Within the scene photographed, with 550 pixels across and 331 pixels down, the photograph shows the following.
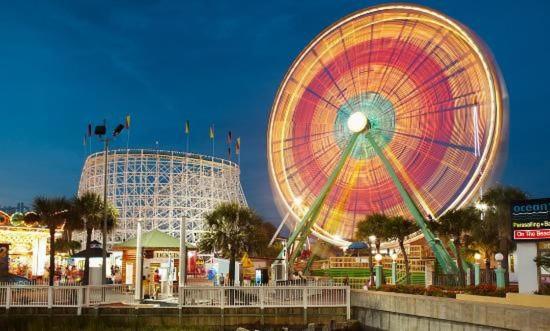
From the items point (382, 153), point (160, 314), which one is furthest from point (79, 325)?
point (382, 153)

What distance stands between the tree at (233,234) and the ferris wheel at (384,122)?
2443 millimetres

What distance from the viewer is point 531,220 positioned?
18703 mm

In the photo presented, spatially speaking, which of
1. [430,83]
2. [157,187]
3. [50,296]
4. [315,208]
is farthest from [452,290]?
[157,187]

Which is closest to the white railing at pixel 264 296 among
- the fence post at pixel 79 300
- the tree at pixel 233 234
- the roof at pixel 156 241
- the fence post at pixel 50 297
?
the fence post at pixel 79 300

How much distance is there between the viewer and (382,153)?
3350 centimetres

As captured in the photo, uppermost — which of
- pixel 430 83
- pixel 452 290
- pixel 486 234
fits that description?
pixel 430 83

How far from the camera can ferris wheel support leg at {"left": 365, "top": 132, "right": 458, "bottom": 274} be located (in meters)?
29.7

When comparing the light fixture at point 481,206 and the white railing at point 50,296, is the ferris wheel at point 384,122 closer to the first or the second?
the light fixture at point 481,206

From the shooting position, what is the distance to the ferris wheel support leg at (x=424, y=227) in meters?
29.7

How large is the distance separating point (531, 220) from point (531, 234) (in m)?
0.43

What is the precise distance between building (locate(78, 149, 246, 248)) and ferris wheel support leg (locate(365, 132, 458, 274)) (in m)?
39.8

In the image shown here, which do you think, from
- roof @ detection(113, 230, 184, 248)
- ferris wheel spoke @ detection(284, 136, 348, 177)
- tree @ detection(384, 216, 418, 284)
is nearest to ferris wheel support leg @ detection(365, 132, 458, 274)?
tree @ detection(384, 216, 418, 284)

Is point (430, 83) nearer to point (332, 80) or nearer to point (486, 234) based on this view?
point (332, 80)

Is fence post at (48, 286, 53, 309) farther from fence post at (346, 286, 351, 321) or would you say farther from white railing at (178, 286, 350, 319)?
fence post at (346, 286, 351, 321)
